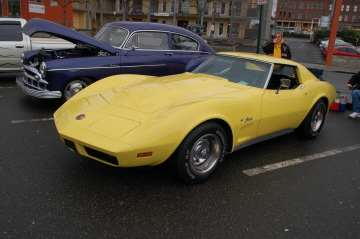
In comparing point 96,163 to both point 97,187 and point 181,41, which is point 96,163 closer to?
point 97,187

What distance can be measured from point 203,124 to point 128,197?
3.42ft

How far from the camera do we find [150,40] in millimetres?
7023

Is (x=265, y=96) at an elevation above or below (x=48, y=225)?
above

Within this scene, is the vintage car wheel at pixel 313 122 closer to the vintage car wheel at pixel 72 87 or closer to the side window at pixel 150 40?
the side window at pixel 150 40

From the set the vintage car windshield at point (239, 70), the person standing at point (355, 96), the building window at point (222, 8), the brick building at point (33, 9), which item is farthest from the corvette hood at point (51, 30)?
the building window at point (222, 8)

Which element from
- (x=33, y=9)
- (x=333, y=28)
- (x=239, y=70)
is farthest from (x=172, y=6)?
(x=239, y=70)

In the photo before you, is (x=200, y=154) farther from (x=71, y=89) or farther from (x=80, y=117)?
(x=71, y=89)

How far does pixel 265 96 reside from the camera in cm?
409

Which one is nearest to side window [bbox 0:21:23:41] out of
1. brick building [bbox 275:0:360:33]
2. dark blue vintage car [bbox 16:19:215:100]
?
dark blue vintage car [bbox 16:19:215:100]

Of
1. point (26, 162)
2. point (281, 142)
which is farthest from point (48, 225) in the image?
point (281, 142)

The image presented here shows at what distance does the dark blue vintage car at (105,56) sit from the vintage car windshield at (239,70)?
128 centimetres

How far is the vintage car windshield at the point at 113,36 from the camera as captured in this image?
6.75 meters

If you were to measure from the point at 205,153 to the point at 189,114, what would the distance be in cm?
53

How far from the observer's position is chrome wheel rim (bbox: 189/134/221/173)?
11.0 ft
